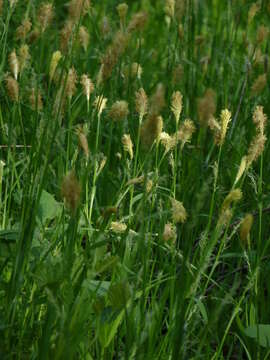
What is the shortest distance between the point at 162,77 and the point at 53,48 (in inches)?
17.9

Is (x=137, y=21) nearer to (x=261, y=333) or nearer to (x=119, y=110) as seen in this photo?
(x=119, y=110)

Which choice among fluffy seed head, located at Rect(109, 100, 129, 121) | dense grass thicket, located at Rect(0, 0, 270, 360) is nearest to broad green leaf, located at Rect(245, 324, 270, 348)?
dense grass thicket, located at Rect(0, 0, 270, 360)

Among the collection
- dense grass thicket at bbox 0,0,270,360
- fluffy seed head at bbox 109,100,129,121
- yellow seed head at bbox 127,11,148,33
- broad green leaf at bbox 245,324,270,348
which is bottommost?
broad green leaf at bbox 245,324,270,348

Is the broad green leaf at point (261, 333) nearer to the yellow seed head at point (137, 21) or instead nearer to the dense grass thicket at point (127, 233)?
the dense grass thicket at point (127, 233)

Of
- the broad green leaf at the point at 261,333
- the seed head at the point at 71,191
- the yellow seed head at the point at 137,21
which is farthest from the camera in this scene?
the yellow seed head at the point at 137,21

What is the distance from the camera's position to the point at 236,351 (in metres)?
1.96

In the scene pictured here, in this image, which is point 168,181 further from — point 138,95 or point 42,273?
point 42,273

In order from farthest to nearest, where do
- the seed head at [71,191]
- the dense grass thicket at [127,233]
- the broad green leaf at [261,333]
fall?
the broad green leaf at [261,333], the dense grass thicket at [127,233], the seed head at [71,191]

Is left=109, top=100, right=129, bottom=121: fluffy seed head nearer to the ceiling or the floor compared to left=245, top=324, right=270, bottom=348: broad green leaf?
nearer to the ceiling

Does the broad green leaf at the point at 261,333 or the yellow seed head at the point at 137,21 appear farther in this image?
the yellow seed head at the point at 137,21

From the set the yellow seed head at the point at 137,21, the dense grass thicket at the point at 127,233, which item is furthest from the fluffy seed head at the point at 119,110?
the yellow seed head at the point at 137,21

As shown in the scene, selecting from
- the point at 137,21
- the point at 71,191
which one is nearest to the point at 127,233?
the point at 71,191

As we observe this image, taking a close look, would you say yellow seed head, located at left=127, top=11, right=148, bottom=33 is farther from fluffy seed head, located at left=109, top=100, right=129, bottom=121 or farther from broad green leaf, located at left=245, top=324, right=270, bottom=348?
broad green leaf, located at left=245, top=324, right=270, bottom=348

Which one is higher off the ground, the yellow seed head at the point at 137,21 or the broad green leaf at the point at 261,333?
the yellow seed head at the point at 137,21
